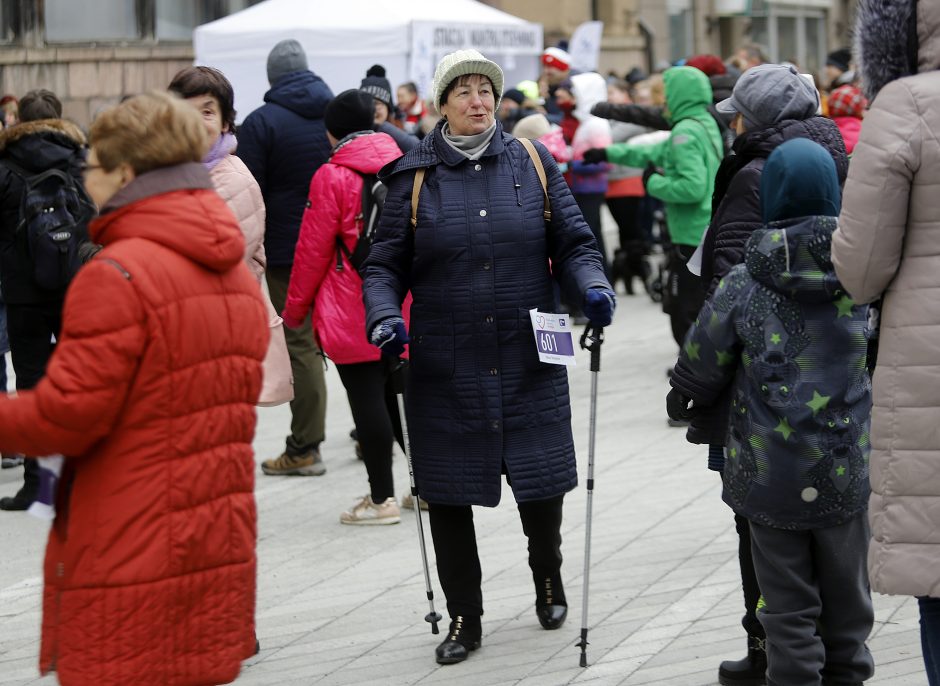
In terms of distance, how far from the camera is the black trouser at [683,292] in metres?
9.40

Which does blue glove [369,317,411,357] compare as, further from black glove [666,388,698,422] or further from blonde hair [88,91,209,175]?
blonde hair [88,91,209,175]

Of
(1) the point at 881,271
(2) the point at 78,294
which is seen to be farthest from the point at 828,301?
(2) the point at 78,294

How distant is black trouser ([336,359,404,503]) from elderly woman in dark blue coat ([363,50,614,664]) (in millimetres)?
1781

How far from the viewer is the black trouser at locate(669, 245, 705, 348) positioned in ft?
30.8

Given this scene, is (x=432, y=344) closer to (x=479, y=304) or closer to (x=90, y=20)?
(x=479, y=304)

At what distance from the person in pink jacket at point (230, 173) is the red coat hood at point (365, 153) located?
3.34ft

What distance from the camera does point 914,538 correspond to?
3928 millimetres

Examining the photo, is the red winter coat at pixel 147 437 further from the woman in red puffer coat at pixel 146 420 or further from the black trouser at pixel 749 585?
the black trouser at pixel 749 585

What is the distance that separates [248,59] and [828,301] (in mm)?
10993

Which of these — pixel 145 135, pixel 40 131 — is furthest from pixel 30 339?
pixel 145 135


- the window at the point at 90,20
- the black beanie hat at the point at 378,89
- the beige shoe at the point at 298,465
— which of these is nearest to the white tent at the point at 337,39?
the black beanie hat at the point at 378,89

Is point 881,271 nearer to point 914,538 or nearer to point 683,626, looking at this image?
point 914,538

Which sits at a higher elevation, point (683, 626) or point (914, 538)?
point (914, 538)

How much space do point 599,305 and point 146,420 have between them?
2063mm
